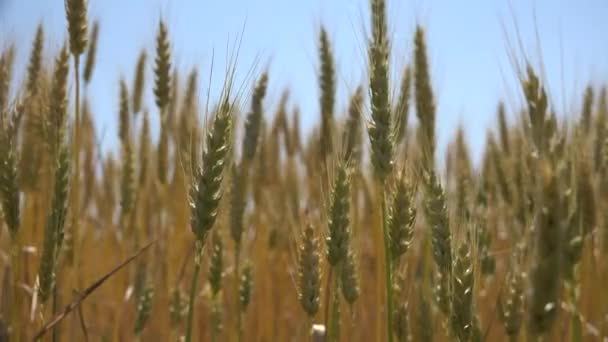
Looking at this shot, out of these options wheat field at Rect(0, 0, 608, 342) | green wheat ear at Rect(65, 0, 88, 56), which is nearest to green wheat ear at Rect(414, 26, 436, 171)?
wheat field at Rect(0, 0, 608, 342)

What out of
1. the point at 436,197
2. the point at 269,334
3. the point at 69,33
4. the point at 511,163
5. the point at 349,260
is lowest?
the point at 269,334

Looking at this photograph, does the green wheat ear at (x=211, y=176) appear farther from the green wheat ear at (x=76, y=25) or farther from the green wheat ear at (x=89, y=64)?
the green wheat ear at (x=89, y=64)

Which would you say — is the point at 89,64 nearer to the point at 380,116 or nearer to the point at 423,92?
the point at 423,92

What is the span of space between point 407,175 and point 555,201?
65 centimetres

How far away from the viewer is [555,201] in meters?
0.93

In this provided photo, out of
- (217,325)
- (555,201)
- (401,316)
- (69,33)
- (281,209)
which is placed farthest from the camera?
(281,209)

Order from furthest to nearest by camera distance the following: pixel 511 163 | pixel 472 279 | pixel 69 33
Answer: pixel 511 163
pixel 69 33
pixel 472 279

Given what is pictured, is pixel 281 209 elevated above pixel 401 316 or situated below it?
above

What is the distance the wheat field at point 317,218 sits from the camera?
128 cm

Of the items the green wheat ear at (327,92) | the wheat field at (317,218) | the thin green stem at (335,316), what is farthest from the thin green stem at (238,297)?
the green wheat ear at (327,92)

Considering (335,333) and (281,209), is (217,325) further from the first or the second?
(281,209)

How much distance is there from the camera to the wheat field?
1280 millimetres

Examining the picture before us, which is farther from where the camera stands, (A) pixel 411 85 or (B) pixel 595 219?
(A) pixel 411 85

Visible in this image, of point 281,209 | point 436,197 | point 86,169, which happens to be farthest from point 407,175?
point 86,169
